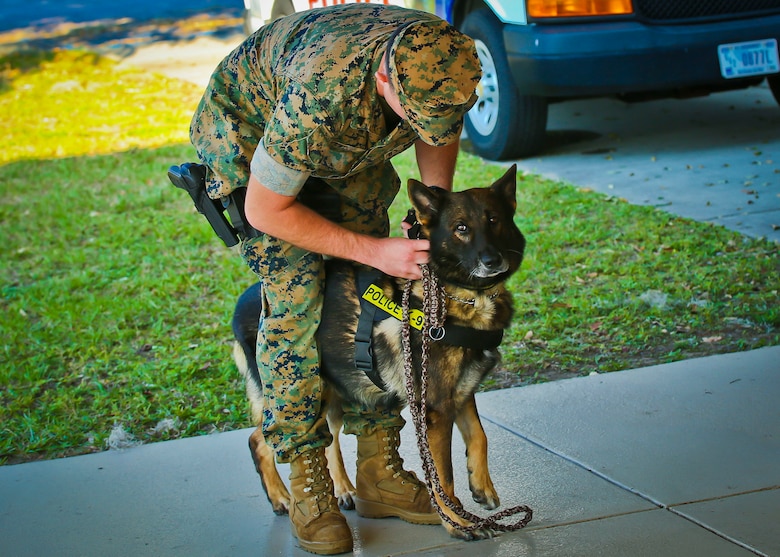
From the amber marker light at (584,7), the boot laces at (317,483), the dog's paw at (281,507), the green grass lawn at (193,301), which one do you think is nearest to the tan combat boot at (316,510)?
the boot laces at (317,483)

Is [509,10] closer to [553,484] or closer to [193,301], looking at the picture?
[193,301]

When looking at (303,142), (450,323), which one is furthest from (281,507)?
(303,142)

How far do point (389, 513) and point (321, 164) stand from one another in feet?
4.05

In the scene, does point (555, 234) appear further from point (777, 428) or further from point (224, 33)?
point (224, 33)

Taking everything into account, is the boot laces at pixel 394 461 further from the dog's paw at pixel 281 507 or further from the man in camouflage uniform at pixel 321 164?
the dog's paw at pixel 281 507

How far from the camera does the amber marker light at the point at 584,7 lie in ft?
21.9

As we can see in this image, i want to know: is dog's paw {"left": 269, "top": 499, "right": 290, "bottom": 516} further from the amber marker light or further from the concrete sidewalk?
the amber marker light

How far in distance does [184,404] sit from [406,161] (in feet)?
14.3

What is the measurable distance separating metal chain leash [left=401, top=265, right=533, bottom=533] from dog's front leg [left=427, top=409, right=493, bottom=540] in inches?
0.4

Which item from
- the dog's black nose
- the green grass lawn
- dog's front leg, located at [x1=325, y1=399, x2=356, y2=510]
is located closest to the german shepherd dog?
the dog's black nose

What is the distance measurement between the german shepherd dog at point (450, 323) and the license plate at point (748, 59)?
4399 mm

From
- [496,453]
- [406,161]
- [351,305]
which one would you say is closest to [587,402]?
[496,453]

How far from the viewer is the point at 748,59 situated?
6.75m

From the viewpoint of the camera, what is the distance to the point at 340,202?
3117 millimetres
